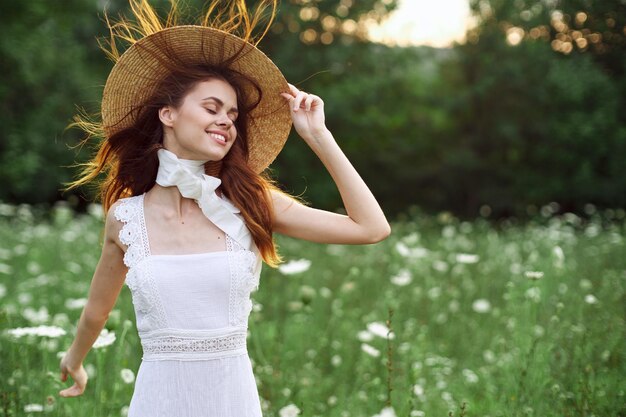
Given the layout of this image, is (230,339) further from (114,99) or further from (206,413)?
(114,99)

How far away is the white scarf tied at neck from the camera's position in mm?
1944

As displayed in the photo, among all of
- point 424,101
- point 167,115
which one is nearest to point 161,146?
point 167,115

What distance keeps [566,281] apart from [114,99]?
145 inches

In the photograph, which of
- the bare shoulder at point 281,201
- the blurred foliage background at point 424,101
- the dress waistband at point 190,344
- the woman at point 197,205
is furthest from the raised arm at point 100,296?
the blurred foliage background at point 424,101

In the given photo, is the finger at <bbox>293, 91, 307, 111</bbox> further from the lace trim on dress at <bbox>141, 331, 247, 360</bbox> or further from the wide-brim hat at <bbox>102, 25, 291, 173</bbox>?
the lace trim on dress at <bbox>141, 331, 247, 360</bbox>

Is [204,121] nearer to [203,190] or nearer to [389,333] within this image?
[203,190]

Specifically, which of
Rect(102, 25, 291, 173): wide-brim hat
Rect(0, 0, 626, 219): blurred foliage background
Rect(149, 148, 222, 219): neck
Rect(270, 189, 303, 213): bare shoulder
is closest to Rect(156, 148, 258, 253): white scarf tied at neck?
Rect(149, 148, 222, 219): neck

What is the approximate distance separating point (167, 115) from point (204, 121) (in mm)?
139

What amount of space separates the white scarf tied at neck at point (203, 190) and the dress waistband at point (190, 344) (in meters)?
0.25

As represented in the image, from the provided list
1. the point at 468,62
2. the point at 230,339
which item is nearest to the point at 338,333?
the point at 230,339

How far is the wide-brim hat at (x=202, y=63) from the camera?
2.05 meters

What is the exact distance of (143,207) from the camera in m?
2.01

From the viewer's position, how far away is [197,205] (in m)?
2.00

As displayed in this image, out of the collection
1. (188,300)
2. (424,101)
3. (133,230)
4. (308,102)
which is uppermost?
(308,102)
